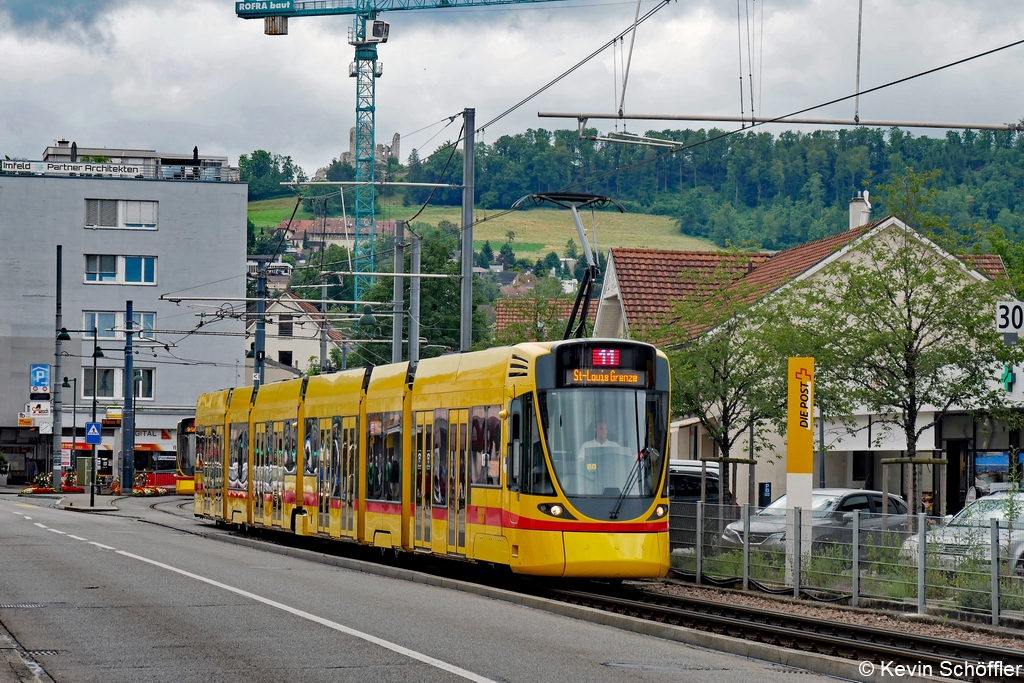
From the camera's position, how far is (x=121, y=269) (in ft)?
254

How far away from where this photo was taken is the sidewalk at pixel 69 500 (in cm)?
4975

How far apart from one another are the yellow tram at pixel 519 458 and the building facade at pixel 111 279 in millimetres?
53386

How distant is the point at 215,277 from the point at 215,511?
4255cm

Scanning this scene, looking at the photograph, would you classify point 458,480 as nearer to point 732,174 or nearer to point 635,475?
point 635,475

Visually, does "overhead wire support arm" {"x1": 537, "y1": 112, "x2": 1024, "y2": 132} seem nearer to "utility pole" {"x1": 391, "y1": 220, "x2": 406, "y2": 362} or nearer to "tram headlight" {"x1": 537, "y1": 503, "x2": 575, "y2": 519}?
"tram headlight" {"x1": 537, "y1": 503, "x2": 575, "y2": 519}

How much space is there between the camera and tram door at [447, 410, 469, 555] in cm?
2117

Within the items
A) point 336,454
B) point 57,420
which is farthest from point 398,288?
point 57,420

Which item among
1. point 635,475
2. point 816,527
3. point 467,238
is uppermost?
point 467,238

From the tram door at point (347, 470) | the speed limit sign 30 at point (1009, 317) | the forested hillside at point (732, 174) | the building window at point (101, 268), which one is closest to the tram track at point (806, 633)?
the speed limit sign 30 at point (1009, 317)

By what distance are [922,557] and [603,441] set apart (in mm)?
4317

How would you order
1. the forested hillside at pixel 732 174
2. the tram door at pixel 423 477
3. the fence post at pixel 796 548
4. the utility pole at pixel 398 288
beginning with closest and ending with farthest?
the fence post at pixel 796 548, the tram door at pixel 423 477, the utility pole at pixel 398 288, the forested hillside at pixel 732 174

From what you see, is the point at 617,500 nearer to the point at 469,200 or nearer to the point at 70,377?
the point at 469,200

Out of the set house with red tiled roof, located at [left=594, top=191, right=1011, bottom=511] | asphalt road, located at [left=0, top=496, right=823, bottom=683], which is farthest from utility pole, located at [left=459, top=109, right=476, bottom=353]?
asphalt road, located at [left=0, top=496, right=823, bottom=683]

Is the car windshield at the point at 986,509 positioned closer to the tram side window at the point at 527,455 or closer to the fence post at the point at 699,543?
the fence post at the point at 699,543
